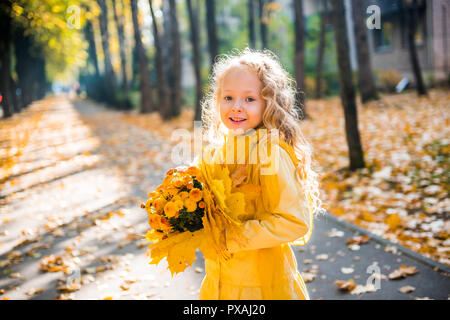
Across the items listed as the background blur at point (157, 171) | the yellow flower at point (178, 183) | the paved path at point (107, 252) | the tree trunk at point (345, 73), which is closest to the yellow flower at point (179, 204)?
the yellow flower at point (178, 183)

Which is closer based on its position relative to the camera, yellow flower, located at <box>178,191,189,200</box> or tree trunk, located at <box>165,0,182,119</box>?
yellow flower, located at <box>178,191,189,200</box>

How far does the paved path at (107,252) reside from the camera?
3996 mm

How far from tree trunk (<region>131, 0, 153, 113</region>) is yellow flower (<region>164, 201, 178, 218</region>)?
66.7ft

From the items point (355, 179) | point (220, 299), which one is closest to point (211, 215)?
point (220, 299)

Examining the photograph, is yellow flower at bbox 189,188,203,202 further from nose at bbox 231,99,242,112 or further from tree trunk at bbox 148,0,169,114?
tree trunk at bbox 148,0,169,114

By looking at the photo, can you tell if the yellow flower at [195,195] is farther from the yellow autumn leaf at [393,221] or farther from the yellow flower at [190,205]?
the yellow autumn leaf at [393,221]

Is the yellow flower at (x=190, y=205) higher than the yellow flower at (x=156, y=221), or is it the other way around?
the yellow flower at (x=190, y=205)

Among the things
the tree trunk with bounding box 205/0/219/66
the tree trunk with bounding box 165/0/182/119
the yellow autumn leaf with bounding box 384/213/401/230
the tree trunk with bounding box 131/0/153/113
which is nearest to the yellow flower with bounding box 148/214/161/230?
the yellow autumn leaf with bounding box 384/213/401/230

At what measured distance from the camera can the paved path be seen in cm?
400

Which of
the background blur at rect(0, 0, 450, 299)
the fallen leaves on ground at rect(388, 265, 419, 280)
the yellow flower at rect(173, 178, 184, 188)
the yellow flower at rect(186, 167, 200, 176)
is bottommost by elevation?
the fallen leaves on ground at rect(388, 265, 419, 280)

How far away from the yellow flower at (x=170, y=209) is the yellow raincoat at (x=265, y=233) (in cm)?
27

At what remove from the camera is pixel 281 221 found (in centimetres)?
178

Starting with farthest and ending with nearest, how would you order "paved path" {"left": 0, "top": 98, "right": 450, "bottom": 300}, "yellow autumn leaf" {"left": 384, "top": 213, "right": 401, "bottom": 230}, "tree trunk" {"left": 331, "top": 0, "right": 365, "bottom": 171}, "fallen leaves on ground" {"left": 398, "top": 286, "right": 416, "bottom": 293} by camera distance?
1. "tree trunk" {"left": 331, "top": 0, "right": 365, "bottom": 171}
2. "yellow autumn leaf" {"left": 384, "top": 213, "right": 401, "bottom": 230}
3. "paved path" {"left": 0, "top": 98, "right": 450, "bottom": 300}
4. "fallen leaves on ground" {"left": 398, "top": 286, "right": 416, "bottom": 293}

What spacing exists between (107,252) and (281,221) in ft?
12.5
